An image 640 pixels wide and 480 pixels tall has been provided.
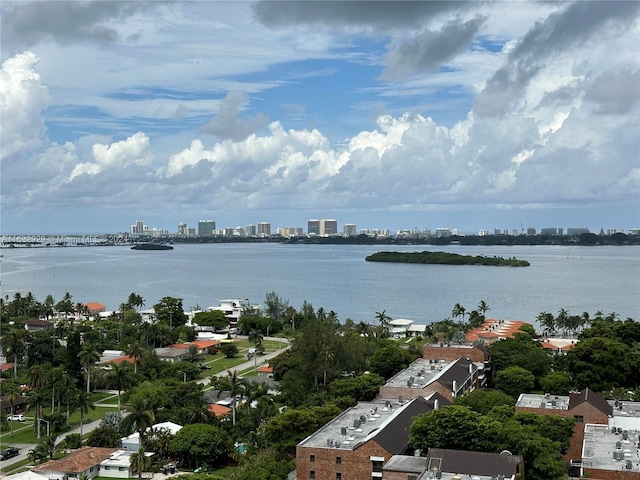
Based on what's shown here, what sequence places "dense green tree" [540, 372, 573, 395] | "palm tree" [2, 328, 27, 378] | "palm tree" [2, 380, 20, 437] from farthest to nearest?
1. "palm tree" [2, 328, 27, 378]
2. "dense green tree" [540, 372, 573, 395]
3. "palm tree" [2, 380, 20, 437]

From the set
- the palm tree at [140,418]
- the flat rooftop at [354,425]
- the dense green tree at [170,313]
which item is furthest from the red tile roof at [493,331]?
the palm tree at [140,418]

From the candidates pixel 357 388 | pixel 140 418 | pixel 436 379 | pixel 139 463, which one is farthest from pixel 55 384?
pixel 436 379

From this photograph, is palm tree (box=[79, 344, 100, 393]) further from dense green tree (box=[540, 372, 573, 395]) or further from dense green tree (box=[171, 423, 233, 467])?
dense green tree (box=[540, 372, 573, 395])

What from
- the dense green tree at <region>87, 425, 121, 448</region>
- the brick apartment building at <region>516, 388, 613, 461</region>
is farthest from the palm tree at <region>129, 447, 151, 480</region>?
the brick apartment building at <region>516, 388, 613, 461</region>

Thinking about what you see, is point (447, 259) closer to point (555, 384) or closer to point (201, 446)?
point (555, 384)

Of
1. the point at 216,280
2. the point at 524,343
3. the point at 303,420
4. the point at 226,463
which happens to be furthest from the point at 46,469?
the point at 216,280
